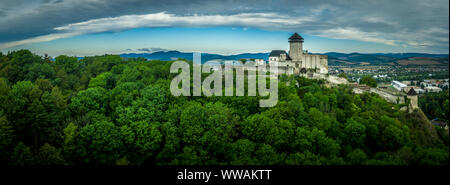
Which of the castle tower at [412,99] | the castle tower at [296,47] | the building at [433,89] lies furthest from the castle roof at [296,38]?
the building at [433,89]

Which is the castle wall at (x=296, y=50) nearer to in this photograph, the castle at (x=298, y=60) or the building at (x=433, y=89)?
the castle at (x=298, y=60)

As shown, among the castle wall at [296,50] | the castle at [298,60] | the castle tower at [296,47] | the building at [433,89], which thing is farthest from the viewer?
the building at [433,89]

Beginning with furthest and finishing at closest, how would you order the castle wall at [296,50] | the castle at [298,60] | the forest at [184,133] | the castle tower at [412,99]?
the castle wall at [296,50] → the castle at [298,60] → the castle tower at [412,99] → the forest at [184,133]

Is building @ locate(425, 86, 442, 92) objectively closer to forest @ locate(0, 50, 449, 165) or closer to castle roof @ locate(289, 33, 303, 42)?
castle roof @ locate(289, 33, 303, 42)

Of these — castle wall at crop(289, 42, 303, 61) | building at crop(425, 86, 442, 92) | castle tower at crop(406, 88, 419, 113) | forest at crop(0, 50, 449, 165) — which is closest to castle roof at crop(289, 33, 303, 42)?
castle wall at crop(289, 42, 303, 61)

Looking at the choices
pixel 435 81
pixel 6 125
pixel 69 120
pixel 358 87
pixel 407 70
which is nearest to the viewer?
pixel 6 125

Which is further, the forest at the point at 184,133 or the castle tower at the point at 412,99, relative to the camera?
the castle tower at the point at 412,99

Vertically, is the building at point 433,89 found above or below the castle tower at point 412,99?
below
